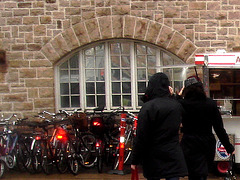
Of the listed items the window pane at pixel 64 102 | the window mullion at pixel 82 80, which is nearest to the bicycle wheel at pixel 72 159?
the window mullion at pixel 82 80

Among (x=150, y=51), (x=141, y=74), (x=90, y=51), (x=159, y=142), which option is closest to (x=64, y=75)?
(x=90, y=51)

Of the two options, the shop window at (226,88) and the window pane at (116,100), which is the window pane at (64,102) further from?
the shop window at (226,88)

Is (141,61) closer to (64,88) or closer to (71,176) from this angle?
(64,88)

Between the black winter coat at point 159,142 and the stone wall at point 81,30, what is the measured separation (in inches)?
200

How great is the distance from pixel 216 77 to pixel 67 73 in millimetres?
3663

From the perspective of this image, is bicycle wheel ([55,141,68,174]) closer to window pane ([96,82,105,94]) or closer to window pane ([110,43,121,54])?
window pane ([96,82,105,94])

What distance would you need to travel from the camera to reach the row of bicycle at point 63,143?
24.3 feet

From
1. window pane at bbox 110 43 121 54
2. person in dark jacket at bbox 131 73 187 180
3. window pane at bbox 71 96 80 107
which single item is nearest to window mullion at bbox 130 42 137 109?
window pane at bbox 110 43 121 54

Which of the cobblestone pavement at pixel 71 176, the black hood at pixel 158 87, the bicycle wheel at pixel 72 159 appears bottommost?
the cobblestone pavement at pixel 71 176

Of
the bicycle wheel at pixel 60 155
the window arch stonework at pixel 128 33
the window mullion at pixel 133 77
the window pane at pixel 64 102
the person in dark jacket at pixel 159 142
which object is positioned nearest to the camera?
the person in dark jacket at pixel 159 142

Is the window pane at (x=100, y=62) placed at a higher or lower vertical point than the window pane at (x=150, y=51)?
lower

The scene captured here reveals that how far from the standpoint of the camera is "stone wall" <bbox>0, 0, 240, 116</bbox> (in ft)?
29.7

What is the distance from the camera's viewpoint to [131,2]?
909 centimetres

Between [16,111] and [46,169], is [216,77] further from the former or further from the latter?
[16,111]
